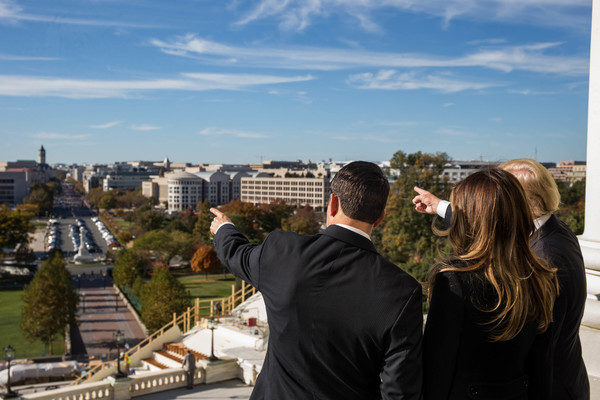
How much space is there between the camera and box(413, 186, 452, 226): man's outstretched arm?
139 inches

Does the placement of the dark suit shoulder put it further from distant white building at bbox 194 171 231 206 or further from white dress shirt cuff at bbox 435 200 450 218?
distant white building at bbox 194 171 231 206

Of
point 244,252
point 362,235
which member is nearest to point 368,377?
point 362,235

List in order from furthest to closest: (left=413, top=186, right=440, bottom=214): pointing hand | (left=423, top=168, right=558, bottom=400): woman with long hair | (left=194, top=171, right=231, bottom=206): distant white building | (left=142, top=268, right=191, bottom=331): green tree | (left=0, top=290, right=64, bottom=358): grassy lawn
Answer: (left=194, top=171, right=231, bottom=206): distant white building
(left=142, top=268, right=191, bottom=331): green tree
(left=0, top=290, right=64, bottom=358): grassy lawn
(left=413, top=186, right=440, bottom=214): pointing hand
(left=423, top=168, right=558, bottom=400): woman with long hair

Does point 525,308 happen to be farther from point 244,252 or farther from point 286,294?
point 244,252

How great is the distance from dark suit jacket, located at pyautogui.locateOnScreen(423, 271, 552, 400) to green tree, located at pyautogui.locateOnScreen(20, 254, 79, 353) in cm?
3308

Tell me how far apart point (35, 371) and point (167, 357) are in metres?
9.81

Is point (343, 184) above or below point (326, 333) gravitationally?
above

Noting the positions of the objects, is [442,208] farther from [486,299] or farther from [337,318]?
[337,318]

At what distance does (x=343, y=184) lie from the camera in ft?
8.79

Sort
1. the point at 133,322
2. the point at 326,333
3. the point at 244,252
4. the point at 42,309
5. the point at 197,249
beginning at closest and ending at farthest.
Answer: the point at 326,333, the point at 244,252, the point at 42,309, the point at 133,322, the point at 197,249

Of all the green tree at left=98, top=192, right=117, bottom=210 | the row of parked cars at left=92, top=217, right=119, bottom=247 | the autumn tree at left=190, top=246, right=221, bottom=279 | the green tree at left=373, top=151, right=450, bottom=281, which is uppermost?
the green tree at left=373, top=151, right=450, bottom=281

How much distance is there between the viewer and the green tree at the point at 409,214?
31156mm

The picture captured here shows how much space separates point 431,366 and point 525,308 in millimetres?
491

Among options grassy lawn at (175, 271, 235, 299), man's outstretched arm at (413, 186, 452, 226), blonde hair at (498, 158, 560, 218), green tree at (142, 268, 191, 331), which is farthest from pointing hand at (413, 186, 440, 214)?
grassy lawn at (175, 271, 235, 299)
